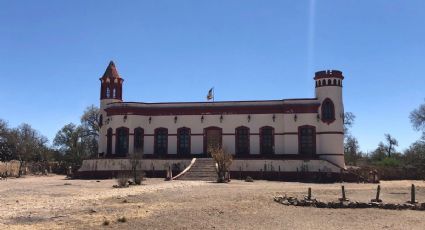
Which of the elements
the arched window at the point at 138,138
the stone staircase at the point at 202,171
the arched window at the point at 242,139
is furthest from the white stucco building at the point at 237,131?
the stone staircase at the point at 202,171

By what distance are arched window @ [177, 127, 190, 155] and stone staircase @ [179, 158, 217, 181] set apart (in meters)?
4.43

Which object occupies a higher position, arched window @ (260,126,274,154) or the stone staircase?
arched window @ (260,126,274,154)

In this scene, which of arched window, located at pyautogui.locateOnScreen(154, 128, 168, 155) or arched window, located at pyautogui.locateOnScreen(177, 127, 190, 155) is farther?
arched window, located at pyautogui.locateOnScreen(154, 128, 168, 155)

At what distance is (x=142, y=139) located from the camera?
169ft

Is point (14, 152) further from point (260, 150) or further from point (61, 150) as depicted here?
point (260, 150)

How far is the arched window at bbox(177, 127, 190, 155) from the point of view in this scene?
51.0m

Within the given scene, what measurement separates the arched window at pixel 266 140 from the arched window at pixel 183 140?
747 cm

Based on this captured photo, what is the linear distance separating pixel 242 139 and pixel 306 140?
6.28m

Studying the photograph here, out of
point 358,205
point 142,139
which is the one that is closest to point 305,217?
point 358,205

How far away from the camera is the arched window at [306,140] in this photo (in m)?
47.8

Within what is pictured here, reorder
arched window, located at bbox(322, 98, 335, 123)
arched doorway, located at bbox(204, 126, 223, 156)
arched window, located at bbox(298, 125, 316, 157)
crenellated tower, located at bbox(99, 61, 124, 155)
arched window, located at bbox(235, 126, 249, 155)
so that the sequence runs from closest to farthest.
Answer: arched window, located at bbox(322, 98, 335, 123) < arched window, located at bbox(298, 125, 316, 157) < arched window, located at bbox(235, 126, 249, 155) < arched doorway, located at bbox(204, 126, 223, 156) < crenellated tower, located at bbox(99, 61, 124, 155)

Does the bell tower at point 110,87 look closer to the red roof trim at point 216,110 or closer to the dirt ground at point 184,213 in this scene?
the red roof trim at point 216,110

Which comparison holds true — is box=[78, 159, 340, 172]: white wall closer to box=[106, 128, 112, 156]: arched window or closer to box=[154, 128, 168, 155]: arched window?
box=[106, 128, 112, 156]: arched window

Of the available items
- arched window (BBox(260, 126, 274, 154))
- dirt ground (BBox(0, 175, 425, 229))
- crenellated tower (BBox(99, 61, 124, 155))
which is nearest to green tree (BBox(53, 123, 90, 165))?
crenellated tower (BBox(99, 61, 124, 155))
